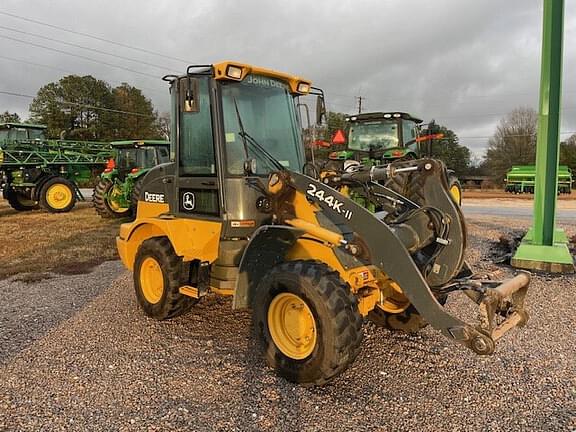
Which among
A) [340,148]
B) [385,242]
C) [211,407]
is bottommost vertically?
[211,407]

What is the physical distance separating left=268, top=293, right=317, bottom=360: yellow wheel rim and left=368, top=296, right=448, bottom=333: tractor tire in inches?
41.7

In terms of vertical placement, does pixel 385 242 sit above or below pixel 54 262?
above

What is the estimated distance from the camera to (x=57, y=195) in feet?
54.7

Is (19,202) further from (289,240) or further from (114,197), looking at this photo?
(289,240)

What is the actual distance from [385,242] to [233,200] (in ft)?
5.01

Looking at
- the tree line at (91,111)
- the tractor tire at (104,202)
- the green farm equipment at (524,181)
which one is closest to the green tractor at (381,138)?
the tractor tire at (104,202)

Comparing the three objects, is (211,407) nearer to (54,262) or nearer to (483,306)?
(483,306)

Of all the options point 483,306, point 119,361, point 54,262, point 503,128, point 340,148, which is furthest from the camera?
point 503,128

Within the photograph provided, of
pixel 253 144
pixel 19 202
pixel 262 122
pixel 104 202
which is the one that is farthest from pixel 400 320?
pixel 19 202

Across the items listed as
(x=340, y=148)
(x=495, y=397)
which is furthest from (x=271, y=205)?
(x=340, y=148)

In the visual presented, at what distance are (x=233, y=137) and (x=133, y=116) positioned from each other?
4381 centimetres

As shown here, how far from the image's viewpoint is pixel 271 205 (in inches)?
168

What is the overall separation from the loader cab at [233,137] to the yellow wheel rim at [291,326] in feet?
3.01

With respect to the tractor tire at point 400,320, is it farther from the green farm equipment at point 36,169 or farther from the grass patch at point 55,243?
the green farm equipment at point 36,169
